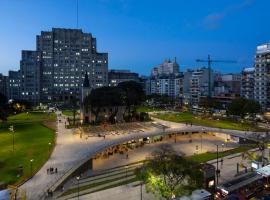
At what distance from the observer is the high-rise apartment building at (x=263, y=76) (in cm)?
12050

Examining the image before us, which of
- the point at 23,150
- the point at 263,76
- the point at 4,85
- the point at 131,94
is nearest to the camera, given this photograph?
the point at 23,150

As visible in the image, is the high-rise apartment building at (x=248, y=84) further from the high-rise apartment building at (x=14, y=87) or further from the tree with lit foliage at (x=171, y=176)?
the high-rise apartment building at (x=14, y=87)

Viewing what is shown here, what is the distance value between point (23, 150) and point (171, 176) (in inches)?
1603

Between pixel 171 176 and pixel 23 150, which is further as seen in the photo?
pixel 23 150

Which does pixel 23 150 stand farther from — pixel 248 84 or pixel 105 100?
pixel 248 84

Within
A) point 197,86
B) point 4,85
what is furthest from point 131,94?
point 4,85

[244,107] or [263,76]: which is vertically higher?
[263,76]

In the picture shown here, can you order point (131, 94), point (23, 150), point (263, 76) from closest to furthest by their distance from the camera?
point (23, 150), point (131, 94), point (263, 76)

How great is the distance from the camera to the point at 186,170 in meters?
28.7

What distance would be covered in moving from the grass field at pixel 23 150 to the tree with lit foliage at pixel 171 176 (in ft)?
75.3

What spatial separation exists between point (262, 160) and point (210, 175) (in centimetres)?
1547

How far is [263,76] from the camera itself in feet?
401

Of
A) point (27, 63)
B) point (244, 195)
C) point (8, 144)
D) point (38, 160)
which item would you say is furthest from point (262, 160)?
point (27, 63)

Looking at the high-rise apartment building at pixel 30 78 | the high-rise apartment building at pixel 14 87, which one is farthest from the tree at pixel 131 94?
the high-rise apartment building at pixel 14 87
